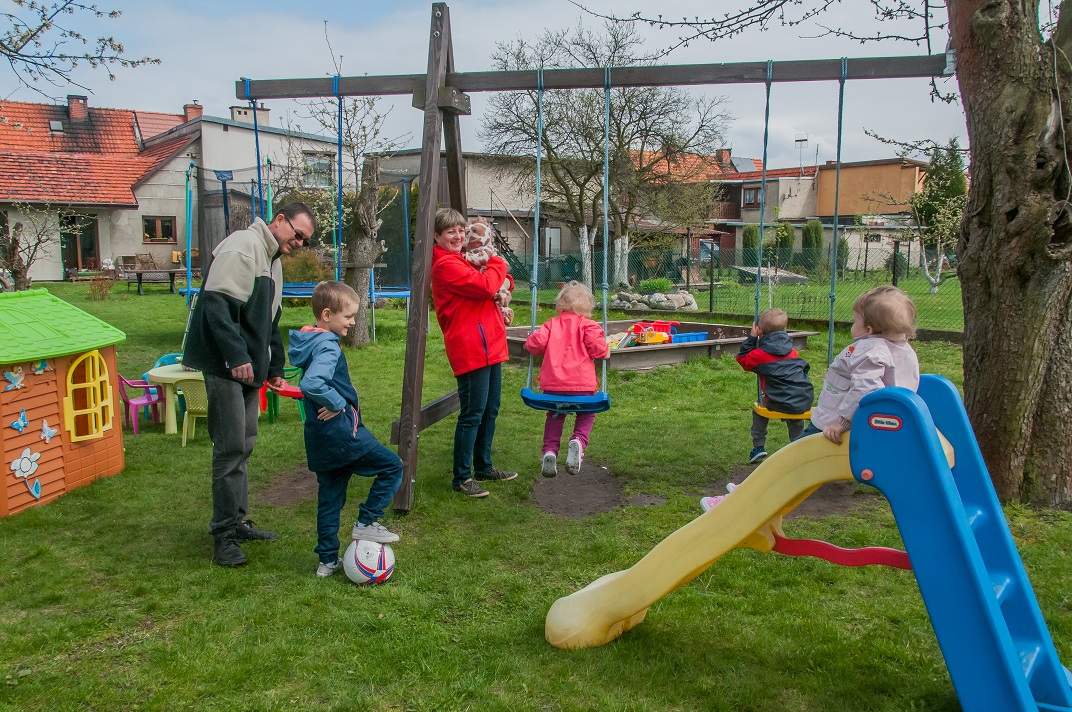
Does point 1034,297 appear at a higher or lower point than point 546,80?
lower

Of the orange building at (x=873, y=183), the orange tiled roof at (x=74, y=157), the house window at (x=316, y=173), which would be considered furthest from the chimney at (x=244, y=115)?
the orange building at (x=873, y=183)

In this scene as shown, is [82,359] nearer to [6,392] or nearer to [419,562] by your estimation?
[6,392]

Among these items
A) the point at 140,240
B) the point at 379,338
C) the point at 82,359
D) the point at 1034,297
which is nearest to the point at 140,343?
the point at 379,338

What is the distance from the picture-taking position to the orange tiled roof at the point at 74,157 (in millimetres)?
29344

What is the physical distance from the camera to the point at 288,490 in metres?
5.60

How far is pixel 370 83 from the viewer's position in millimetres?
5539

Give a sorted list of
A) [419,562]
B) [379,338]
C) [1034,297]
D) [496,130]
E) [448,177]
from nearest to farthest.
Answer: [419,562] → [1034,297] → [448,177] → [379,338] → [496,130]

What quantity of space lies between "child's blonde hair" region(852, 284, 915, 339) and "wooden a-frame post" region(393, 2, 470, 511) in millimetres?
2733

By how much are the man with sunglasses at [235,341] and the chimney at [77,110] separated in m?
35.9

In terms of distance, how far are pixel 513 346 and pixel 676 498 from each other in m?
6.07

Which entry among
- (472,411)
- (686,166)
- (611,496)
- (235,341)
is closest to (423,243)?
(472,411)

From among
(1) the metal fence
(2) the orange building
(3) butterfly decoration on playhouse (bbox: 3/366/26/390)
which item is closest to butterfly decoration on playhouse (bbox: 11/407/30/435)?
(3) butterfly decoration on playhouse (bbox: 3/366/26/390)

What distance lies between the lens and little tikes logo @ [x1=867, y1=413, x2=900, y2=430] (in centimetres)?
255

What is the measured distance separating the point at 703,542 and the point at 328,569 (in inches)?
78.0
